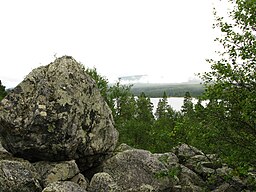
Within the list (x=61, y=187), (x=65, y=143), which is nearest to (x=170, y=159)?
(x=65, y=143)

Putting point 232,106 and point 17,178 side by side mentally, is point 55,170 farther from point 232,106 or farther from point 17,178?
point 232,106

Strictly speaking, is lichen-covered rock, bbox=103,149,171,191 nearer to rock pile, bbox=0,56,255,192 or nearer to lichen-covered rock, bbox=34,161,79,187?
rock pile, bbox=0,56,255,192

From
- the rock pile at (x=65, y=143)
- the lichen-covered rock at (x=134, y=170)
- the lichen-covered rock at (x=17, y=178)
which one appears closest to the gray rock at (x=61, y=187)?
the rock pile at (x=65, y=143)

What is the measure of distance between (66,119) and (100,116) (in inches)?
138

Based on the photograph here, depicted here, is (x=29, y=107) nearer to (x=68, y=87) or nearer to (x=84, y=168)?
(x=68, y=87)

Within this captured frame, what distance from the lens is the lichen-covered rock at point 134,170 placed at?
2523cm

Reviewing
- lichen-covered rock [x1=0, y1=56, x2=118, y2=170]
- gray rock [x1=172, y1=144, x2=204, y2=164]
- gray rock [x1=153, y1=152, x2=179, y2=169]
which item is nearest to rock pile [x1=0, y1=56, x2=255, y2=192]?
lichen-covered rock [x1=0, y1=56, x2=118, y2=170]

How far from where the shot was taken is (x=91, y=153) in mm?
24922

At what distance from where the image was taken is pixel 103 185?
865 inches

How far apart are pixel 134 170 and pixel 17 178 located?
361 inches

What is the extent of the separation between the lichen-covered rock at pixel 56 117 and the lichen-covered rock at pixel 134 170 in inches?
60.6

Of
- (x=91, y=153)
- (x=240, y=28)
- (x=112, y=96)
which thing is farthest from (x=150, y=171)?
(x=112, y=96)

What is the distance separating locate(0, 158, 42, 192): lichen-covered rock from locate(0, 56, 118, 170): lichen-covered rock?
213 cm

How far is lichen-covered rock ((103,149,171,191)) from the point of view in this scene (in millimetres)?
25234
